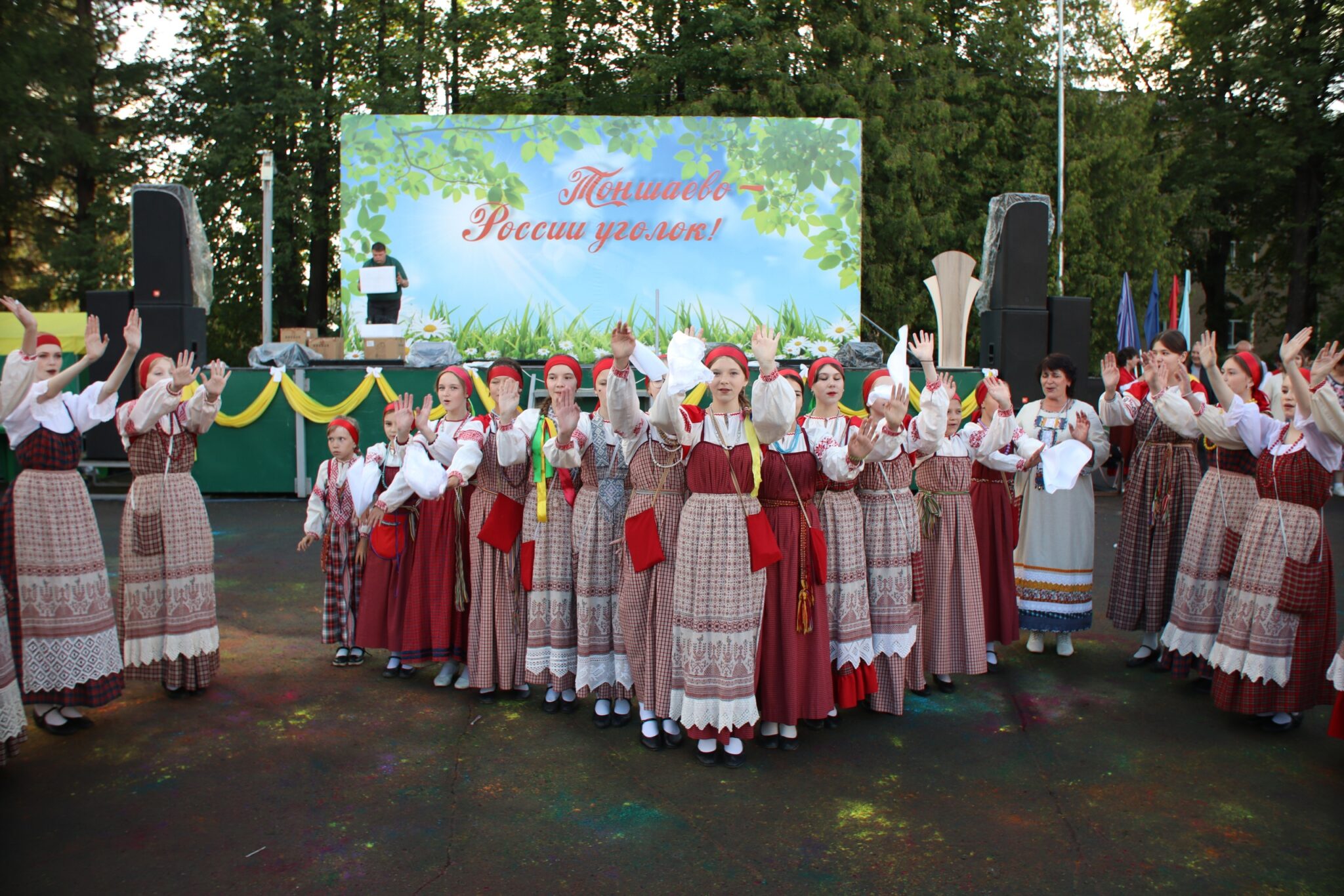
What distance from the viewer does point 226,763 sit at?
3.73 meters

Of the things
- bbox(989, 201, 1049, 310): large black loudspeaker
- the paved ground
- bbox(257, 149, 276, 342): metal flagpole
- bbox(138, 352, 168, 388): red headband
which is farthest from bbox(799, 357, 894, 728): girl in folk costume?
bbox(257, 149, 276, 342): metal flagpole

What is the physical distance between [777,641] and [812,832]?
0.83m

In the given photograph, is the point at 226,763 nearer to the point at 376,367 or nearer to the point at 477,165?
the point at 376,367

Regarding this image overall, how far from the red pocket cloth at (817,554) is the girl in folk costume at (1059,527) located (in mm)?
1672

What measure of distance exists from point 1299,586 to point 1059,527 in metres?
1.26

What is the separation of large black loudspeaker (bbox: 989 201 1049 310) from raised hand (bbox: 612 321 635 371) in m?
8.00

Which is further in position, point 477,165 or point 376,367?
point 477,165

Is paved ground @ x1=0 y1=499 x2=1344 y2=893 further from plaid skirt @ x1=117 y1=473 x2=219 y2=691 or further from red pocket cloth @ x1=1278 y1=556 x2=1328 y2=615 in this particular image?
red pocket cloth @ x1=1278 y1=556 x2=1328 y2=615

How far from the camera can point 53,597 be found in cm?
396

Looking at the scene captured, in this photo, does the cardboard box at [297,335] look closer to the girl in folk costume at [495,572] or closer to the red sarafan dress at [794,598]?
the girl in folk costume at [495,572]

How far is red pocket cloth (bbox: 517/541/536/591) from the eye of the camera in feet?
14.0

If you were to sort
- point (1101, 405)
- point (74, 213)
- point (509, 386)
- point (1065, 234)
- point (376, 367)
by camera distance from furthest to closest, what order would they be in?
point (74, 213) → point (1065, 234) → point (376, 367) → point (1101, 405) → point (509, 386)

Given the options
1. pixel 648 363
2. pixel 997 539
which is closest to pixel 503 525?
pixel 648 363

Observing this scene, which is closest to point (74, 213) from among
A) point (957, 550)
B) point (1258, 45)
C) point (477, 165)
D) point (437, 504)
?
point (477, 165)
